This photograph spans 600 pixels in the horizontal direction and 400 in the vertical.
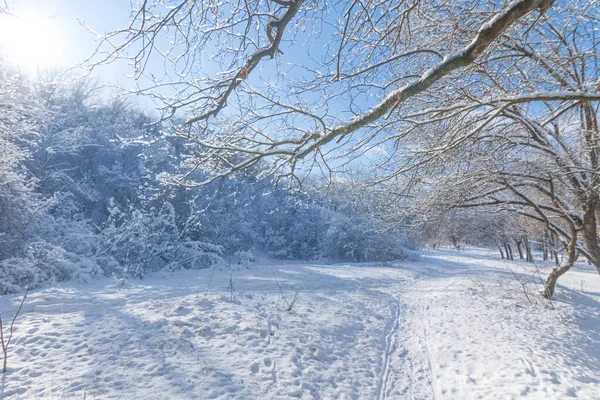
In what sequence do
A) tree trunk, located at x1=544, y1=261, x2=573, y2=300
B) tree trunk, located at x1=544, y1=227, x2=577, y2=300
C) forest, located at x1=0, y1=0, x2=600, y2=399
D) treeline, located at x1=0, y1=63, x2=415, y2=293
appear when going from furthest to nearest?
treeline, located at x1=0, y1=63, x2=415, y2=293 → tree trunk, located at x1=544, y1=261, x2=573, y2=300 → tree trunk, located at x1=544, y1=227, x2=577, y2=300 → forest, located at x1=0, y1=0, x2=600, y2=399

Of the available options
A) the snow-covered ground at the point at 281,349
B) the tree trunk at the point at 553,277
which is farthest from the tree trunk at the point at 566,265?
the snow-covered ground at the point at 281,349

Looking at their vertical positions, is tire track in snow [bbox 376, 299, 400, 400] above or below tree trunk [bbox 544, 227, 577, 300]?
below

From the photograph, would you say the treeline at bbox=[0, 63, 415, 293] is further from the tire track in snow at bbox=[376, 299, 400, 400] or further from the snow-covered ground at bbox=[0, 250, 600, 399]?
the tire track in snow at bbox=[376, 299, 400, 400]

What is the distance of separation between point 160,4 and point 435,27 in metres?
3.58

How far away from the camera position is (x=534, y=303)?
8.15m

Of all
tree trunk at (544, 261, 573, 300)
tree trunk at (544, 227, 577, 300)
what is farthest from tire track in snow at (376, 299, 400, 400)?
tree trunk at (544, 261, 573, 300)

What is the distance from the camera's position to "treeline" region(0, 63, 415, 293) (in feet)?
27.1

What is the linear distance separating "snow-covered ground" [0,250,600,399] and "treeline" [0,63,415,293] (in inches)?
84.1

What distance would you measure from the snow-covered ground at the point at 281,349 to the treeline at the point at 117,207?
2135mm

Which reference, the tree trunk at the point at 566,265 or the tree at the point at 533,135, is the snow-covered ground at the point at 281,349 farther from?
the tree at the point at 533,135

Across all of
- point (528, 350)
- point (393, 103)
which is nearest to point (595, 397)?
point (528, 350)

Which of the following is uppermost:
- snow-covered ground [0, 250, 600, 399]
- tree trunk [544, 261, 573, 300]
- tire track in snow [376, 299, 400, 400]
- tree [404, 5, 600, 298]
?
tree [404, 5, 600, 298]

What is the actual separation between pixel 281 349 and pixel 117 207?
34.0 feet

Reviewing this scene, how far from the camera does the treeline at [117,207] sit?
8.27 m
